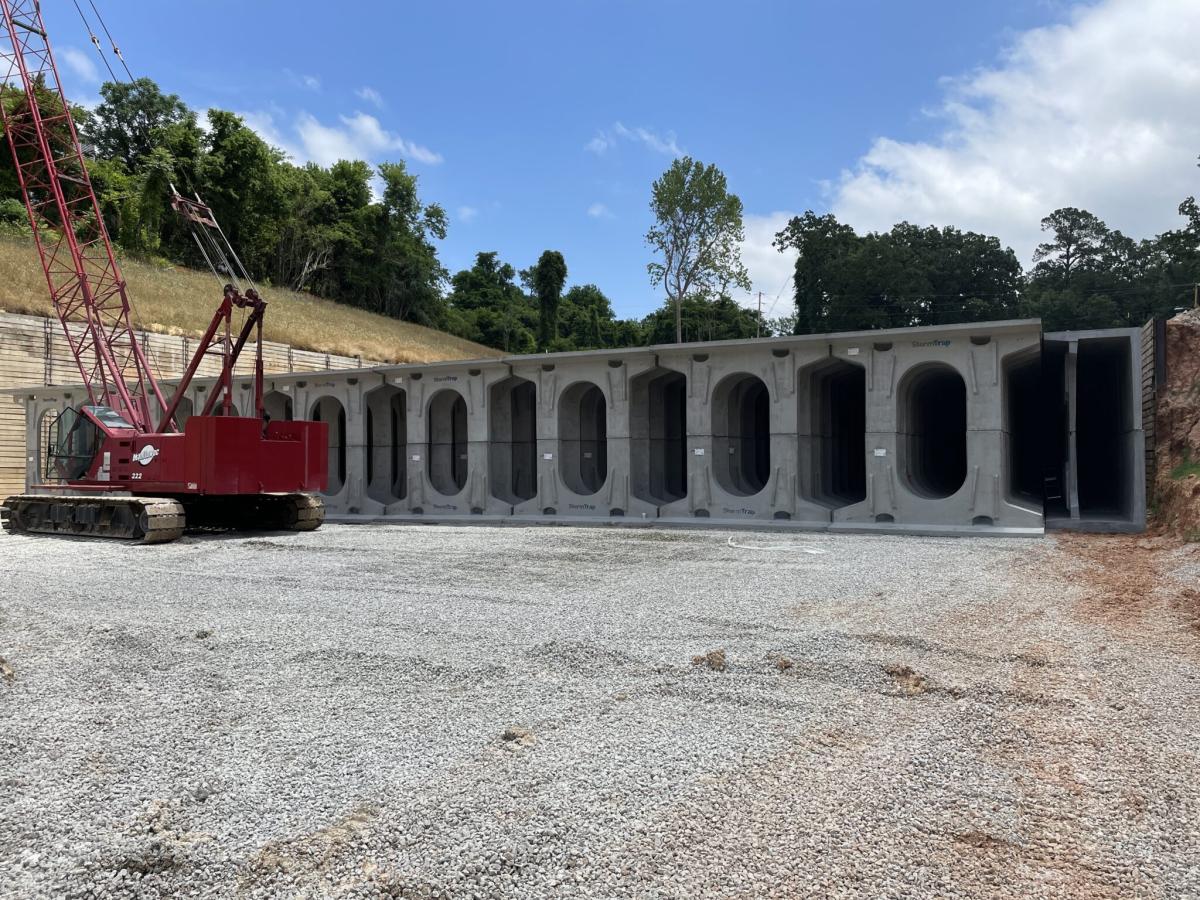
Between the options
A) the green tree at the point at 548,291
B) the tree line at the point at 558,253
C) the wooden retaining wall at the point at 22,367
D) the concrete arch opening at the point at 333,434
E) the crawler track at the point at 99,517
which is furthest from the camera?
the green tree at the point at 548,291

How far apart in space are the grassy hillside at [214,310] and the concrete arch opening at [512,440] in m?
18.9

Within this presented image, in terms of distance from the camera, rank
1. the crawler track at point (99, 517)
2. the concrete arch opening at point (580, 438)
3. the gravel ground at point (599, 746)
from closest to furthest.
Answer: the gravel ground at point (599, 746) < the crawler track at point (99, 517) < the concrete arch opening at point (580, 438)

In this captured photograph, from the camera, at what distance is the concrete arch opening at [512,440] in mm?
20252

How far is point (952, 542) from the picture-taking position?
44.7ft

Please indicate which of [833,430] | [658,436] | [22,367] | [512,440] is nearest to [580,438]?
[658,436]

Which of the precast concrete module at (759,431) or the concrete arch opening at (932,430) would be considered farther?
the concrete arch opening at (932,430)

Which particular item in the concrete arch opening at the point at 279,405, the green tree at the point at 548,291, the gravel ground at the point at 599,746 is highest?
the green tree at the point at 548,291

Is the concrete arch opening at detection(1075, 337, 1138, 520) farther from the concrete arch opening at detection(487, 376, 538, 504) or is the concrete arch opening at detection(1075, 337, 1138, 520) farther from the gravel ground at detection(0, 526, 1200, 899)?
the concrete arch opening at detection(487, 376, 538, 504)

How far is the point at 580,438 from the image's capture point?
790 inches

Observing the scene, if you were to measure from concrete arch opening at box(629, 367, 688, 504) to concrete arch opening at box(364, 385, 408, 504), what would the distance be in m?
7.21

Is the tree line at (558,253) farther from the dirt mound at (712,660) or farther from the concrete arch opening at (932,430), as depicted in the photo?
the dirt mound at (712,660)

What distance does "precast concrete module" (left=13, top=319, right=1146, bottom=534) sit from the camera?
50.4 feet

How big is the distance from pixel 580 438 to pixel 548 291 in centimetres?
6136

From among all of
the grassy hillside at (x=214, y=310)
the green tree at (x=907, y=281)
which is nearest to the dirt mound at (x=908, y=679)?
the grassy hillside at (x=214, y=310)
